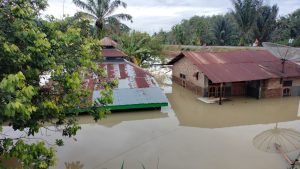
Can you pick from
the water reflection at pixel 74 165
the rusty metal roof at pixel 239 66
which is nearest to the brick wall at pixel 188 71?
the rusty metal roof at pixel 239 66

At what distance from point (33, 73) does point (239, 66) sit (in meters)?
16.4

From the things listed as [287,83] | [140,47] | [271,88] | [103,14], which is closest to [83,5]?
[103,14]

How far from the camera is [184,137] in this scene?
1233cm

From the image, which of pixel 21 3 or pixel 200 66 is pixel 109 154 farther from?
pixel 200 66

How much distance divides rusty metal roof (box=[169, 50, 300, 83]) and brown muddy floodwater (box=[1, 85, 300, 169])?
1.63 m

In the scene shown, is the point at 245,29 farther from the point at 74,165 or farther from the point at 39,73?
the point at 39,73

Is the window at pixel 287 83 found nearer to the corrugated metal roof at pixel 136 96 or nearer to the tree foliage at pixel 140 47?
the corrugated metal roof at pixel 136 96

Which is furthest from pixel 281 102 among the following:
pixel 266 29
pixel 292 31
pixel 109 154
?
pixel 292 31

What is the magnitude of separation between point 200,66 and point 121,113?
6328 mm

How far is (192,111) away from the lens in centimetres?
1634

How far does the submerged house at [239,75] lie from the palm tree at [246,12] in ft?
52.8

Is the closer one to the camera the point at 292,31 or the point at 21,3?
the point at 21,3

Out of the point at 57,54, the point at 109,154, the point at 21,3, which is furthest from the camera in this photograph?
the point at 109,154

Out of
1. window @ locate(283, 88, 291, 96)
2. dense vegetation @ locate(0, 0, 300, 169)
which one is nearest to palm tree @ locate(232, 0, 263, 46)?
window @ locate(283, 88, 291, 96)
